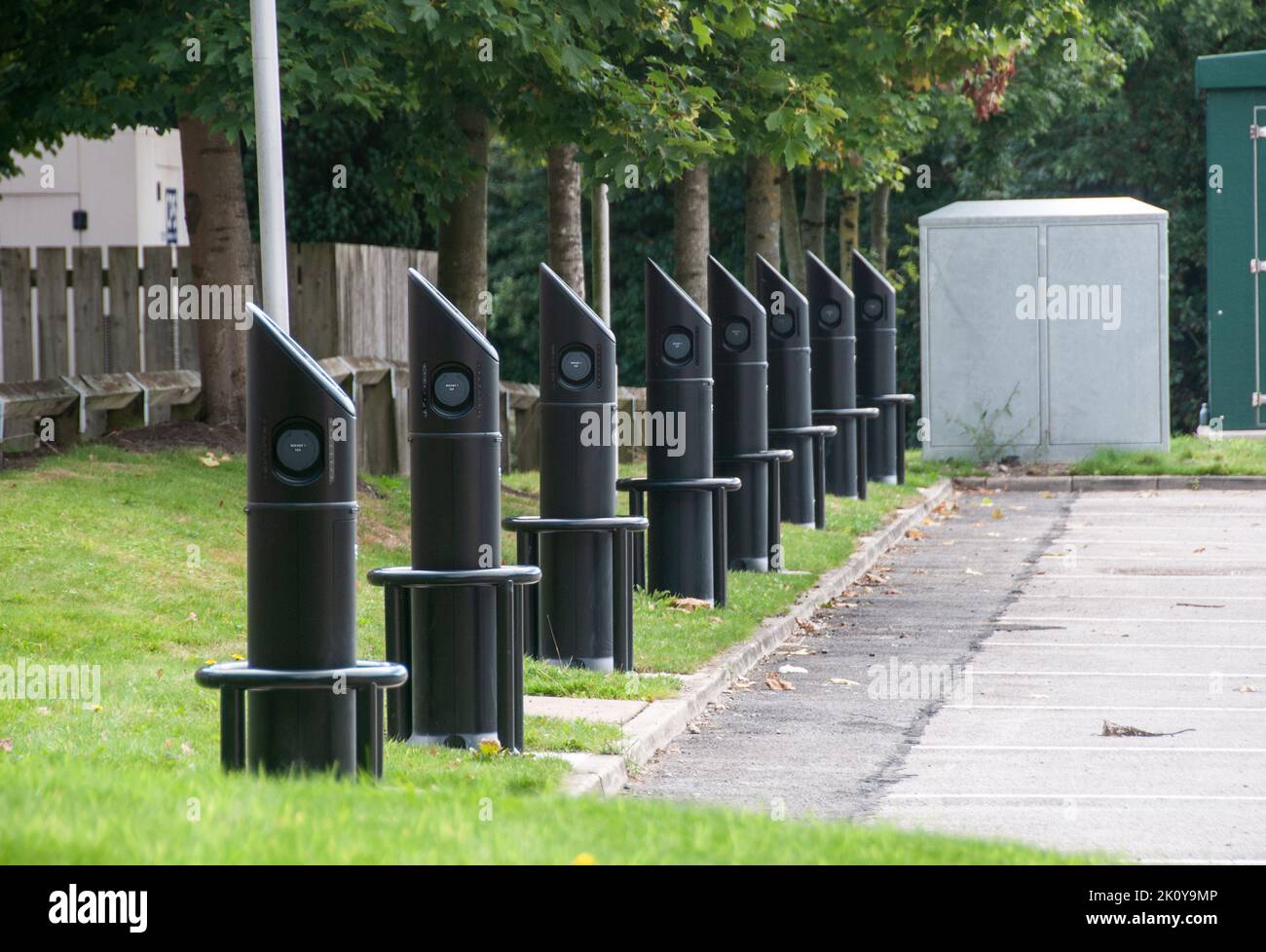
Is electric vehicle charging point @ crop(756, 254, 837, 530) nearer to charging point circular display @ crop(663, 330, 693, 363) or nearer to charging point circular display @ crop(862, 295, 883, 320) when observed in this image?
charging point circular display @ crop(663, 330, 693, 363)

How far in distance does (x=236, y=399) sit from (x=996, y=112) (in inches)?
659

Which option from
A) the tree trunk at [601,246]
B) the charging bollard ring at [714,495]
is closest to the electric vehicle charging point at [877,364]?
the tree trunk at [601,246]

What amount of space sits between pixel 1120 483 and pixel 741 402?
9.58 metres

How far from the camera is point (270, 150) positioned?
463 inches

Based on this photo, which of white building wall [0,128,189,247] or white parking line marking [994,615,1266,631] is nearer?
white parking line marking [994,615,1266,631]

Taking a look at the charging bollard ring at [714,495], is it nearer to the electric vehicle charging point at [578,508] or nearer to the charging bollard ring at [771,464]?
the charging bollard ring at [771,464]

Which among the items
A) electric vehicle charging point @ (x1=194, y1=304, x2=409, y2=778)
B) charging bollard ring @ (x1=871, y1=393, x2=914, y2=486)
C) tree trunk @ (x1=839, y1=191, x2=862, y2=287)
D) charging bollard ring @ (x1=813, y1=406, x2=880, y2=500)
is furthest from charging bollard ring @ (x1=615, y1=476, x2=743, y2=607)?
tree trunk @ (x1=839, y1=191, x2=862, y2=287)

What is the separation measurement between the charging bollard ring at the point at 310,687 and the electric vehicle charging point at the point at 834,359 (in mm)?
12266

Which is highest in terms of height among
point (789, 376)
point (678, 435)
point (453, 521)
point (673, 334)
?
point (673, 334)

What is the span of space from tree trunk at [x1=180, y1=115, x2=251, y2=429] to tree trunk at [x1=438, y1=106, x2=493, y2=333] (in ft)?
5.15

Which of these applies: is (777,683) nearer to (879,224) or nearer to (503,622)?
(503,622)

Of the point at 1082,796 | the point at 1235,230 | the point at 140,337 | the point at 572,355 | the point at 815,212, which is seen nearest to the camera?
the point at 1082,796

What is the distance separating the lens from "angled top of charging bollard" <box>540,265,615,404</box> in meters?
9.46

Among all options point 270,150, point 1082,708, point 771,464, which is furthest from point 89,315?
point 1082,708
